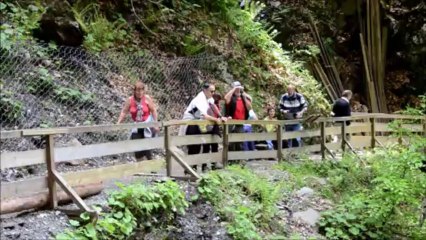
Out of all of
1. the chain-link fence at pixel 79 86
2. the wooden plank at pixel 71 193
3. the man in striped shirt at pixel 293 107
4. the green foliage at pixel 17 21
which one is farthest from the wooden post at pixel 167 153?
the man in striped shirt at pixel 293 107

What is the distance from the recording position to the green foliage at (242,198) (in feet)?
23.4

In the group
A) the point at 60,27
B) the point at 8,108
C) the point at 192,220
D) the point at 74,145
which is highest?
the point at 60,27

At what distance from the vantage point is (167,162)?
A: 7773 mm

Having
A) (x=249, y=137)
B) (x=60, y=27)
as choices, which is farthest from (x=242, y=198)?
(x=60, y=27)

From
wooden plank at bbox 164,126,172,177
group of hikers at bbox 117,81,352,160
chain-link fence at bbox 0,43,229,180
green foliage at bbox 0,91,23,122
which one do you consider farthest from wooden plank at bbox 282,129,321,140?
green foliage at bbox 0,91,23,122

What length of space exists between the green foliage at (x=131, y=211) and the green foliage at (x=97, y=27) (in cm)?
556

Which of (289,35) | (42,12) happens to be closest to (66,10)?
(42,12)

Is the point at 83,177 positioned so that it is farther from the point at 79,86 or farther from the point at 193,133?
the point at 79,86

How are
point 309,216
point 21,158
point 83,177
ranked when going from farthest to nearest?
point 309,216, point 83,177, point 21,158

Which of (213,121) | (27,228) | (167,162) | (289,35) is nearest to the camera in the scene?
(27,228)

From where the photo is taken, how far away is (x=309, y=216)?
27.8ft

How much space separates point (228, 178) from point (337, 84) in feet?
43.5

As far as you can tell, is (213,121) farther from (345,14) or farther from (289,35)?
(345,14)

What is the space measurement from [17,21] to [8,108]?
2.16 meters
